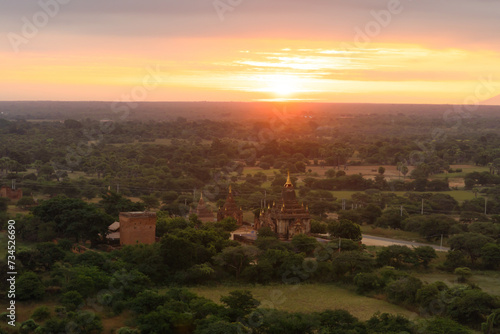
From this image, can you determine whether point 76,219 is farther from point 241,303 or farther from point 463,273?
point 463,273

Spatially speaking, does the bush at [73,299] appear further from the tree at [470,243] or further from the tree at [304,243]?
the tree at [470,243]

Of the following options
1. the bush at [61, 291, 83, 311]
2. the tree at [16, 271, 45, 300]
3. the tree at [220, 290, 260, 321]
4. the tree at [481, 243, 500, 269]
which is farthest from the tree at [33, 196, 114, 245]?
the tree at [481, 243, 500, 269]

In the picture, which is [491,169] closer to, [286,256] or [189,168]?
[189,168]

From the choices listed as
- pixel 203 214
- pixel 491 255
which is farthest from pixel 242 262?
pixel 491 255

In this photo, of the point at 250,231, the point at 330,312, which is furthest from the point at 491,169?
the point at 330,312

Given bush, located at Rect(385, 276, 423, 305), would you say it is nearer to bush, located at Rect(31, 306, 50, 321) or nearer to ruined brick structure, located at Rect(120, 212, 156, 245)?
ruined brick structure, located at Rect(120, 212, 156, 245)
